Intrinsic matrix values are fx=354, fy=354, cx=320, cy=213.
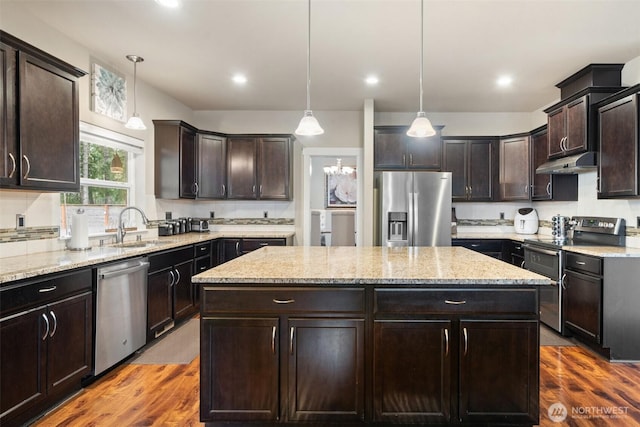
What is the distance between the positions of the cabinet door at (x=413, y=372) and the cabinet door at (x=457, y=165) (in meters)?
3.52

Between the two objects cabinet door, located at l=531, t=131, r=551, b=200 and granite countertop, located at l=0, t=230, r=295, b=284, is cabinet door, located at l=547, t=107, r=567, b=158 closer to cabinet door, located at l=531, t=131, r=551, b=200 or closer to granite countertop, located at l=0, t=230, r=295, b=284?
cabinet door, located at l=531, t=131, r=551, b=200

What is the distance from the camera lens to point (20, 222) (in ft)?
8.26

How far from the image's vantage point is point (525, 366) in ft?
5.85

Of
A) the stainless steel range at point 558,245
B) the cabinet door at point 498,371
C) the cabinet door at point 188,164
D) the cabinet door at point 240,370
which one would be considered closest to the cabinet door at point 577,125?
the stainless steel range at point 558,245

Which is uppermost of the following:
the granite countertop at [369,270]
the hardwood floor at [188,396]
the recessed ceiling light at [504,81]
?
the recessed ceiling light at [504,81]

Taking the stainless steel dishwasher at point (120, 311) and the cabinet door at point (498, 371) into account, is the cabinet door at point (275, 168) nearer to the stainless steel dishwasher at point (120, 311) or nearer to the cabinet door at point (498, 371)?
the stainless steel dishwasher at point (120, 311)

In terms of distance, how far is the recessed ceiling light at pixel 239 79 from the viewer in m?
3.85

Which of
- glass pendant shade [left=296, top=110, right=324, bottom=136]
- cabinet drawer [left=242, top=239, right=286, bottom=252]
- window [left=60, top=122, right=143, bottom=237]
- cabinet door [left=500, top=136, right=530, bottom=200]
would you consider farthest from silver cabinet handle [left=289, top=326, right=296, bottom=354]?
cabinet door [left=500, top=136, right=530, bottom=200]

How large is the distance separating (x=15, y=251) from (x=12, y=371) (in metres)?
1.01

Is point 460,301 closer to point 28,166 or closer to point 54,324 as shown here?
point 54,324

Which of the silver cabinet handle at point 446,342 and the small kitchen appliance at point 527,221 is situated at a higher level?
the small kitchen appliance at point 527,221

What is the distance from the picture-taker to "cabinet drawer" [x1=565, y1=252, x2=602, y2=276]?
290 centimetres

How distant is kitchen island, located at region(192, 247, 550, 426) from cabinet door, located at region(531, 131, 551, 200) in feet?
10.5

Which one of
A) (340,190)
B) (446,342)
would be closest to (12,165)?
(446,342)
